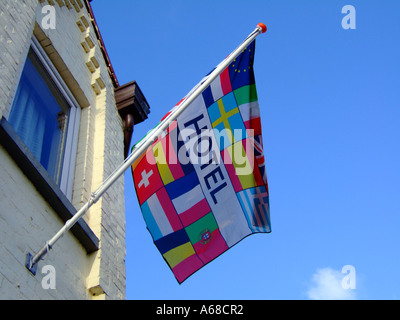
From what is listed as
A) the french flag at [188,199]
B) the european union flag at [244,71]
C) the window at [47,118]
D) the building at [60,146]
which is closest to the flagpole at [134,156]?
the building at [60,146]

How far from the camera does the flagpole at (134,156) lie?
4.42 meters

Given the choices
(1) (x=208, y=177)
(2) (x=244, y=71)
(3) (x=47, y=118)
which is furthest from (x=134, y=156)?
(3) (x=47, y=118)

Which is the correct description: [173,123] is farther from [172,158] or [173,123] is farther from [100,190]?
[100,190]

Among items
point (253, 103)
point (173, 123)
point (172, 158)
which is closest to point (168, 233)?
point (172, 158)

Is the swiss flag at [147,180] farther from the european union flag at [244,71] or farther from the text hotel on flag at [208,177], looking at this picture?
the european union flag at [244,71]

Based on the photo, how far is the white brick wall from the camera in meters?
4.50

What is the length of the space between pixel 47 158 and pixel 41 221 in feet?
4.51

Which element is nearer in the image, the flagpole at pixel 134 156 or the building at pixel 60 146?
the flagpole at pixel 134 156

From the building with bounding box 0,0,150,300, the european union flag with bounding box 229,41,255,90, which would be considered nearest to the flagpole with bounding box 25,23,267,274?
the building with bounding box 0,0,150,300

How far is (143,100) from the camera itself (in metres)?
8.44

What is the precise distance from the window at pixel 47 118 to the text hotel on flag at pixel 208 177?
128cm

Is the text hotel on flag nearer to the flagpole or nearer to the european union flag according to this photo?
the european union flag

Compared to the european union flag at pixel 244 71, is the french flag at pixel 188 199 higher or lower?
lower
